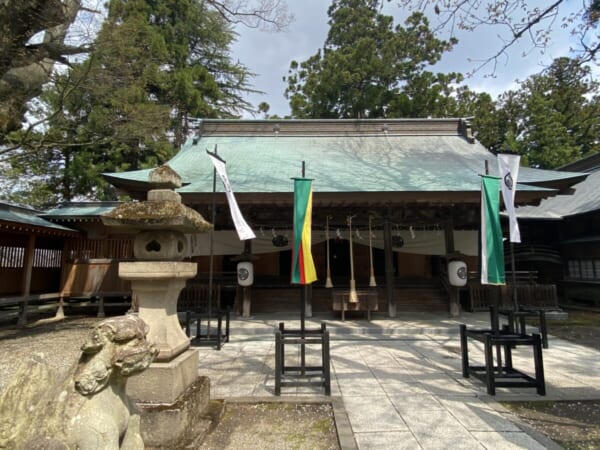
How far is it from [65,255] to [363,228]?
32.0 ft

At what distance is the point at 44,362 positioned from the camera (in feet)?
6.19

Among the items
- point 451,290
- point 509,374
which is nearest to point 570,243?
point 451,290

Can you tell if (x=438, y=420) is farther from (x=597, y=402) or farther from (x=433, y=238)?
(x=433, y=238)

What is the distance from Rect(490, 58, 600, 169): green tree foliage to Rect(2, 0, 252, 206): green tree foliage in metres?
18.7

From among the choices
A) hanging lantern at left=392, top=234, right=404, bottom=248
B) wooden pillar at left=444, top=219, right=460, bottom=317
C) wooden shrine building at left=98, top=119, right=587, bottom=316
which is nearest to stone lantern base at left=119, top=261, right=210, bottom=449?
wooden shrine building at left=98, top=119, right=587, bottom=316

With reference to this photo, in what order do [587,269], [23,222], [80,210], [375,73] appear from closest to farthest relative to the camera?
[23,222], [80,210], [587,269], [375,73]

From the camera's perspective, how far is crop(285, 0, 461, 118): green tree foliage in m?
19.8

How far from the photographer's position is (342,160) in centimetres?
1078

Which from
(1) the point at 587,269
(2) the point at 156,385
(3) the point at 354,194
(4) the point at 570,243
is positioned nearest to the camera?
(2) the point at 156,385

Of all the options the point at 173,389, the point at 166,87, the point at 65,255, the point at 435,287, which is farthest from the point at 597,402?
the point at 166,87

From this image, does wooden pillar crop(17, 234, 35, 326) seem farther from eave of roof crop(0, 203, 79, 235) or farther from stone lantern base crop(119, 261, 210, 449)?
stone lantern base crop(119, 261, 210, 449)

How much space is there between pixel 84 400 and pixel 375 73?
22139mm

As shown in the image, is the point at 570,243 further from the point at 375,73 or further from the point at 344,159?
the point at 375,73

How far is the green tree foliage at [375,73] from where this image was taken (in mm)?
19812
